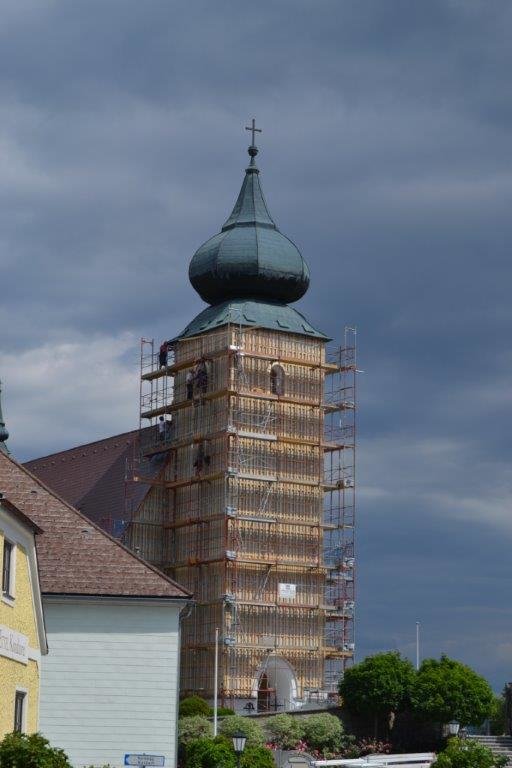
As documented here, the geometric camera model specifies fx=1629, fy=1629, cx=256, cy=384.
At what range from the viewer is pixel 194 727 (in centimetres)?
6394

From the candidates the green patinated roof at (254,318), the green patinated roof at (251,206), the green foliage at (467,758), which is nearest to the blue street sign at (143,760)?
the green foliage at (467,758)

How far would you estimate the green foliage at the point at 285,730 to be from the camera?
218ft

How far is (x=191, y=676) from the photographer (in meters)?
82.8

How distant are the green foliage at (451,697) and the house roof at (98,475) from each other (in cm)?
2342

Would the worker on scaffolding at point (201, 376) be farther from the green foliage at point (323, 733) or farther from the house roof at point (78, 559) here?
the house roof at point (78, 559)

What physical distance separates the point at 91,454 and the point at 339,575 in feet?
72.1

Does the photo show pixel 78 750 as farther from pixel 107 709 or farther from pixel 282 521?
pixel 282 521

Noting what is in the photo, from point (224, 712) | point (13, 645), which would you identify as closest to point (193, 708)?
point (224, 712)

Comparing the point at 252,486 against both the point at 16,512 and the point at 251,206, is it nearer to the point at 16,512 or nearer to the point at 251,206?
the point at 251,206

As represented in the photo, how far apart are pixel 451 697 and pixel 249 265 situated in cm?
2843

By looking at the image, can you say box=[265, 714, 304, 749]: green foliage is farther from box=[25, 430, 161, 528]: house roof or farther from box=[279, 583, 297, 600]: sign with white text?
box=[25, 430, 161, 528]: house roof

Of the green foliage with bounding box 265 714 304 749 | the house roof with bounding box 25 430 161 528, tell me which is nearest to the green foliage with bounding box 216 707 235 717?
the green foliage with bounding box 265 714 304 749

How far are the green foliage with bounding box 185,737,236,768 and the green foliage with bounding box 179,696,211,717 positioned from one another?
2640 cm

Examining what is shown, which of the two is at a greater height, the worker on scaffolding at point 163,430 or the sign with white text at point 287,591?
the worker on scaffolding at point 163,430
